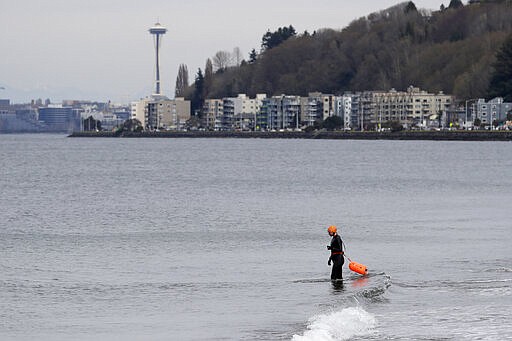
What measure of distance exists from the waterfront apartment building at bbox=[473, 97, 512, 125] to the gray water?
402 feet

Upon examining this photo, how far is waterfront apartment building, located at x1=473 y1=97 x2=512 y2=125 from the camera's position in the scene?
17625cm

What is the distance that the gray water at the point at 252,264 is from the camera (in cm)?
1919

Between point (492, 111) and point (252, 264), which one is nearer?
point (252, 264)

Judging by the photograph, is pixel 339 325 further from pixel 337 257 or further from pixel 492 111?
pixel 492 111

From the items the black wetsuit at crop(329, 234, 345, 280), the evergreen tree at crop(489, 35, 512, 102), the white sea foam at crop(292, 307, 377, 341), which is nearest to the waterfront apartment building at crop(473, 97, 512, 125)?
the evergreen tree at crop(489, 35, 512, 102)

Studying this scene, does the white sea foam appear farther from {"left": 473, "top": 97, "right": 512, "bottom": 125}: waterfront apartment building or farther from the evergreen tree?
the evergreen tree

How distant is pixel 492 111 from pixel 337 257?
519 ft

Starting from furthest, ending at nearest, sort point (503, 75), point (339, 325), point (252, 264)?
point (503, 75) < point (252, 264) < point (339, 325)

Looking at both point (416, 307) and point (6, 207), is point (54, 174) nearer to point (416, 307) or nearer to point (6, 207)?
point (6, 207)

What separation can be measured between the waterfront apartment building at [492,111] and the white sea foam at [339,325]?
520ft

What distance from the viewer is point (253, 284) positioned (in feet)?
77.8

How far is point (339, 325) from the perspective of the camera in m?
18.8

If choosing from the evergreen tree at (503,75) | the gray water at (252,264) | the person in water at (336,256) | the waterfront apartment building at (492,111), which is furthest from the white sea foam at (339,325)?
Result: the evergreen tree at (503,75)

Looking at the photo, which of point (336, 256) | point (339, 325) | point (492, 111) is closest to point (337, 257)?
point (336, 256)
